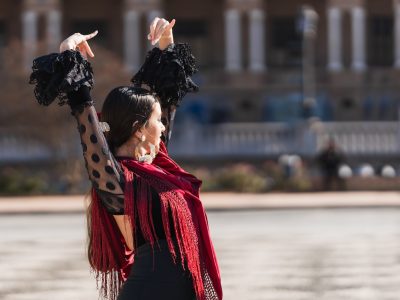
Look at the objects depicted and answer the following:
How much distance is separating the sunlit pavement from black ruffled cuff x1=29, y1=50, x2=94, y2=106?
6856 mm

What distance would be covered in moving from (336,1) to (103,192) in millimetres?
59180

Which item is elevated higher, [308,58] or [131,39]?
[131,39]

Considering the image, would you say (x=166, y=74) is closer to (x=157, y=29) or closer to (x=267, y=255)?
(x=157, y=29)

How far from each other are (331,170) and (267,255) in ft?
60.6

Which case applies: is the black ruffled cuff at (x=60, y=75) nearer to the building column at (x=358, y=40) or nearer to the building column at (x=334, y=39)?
the building column at (x=334, y=39)

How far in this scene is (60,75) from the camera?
16.8 ft

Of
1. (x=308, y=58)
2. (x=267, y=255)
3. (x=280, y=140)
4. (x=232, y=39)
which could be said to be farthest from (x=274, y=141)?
(x=267, y=255)

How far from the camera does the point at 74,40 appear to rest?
531 cm

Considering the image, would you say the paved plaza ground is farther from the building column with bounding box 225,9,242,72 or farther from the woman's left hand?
the building column with bounding box 225,9,242,72

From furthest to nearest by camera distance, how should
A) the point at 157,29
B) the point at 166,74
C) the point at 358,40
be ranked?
the point at 358,40
the point at 166,74
the point at 157,29

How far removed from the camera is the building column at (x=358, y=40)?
206 feet

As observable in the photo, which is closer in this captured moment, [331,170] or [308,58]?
[331,170]

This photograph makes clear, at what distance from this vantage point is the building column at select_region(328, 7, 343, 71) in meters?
62.6

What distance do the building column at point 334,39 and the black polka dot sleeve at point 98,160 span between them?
57.8 metres
